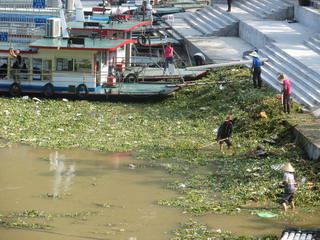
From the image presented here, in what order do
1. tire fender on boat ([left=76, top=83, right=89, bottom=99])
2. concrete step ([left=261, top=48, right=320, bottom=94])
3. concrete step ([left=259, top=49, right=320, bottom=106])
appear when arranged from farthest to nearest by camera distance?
tire fender on boat ([left=76, top=83, right=89, bottom=99]) → concrete step ([left=261, top=48, right=320, bottom=94]) → concrete step ([left=259, top=49, right=320, bottom=106])

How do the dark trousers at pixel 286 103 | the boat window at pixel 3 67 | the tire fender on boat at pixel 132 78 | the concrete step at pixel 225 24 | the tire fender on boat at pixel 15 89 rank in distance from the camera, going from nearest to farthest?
the dark trousers at pixel 286 103
the tire fender on boat at pixel 15 89
the boat window at pixel 3 67
the tire fender on boat at pixel 132 78
the concrete step at pixel 225 24

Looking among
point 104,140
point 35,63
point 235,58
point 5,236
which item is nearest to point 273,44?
point 235,58

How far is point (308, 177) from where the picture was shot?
818 inches

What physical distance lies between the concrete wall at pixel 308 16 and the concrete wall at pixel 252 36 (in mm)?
2267

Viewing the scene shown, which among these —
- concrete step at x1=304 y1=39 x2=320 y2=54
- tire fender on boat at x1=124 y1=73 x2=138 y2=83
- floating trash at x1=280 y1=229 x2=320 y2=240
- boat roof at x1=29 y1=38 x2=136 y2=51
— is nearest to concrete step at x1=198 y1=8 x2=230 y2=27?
concrete step at x1=304 y1=39 x2=320 y2=54

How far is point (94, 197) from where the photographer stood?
1998 cm

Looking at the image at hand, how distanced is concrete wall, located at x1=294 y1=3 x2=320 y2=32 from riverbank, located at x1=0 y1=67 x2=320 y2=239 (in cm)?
507

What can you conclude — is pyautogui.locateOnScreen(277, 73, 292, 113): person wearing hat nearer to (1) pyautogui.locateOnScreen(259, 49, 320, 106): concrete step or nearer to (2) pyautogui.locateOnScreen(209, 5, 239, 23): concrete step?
(1) pyautogui.locateOnScreen(259, 49, 320, 106): concrete step

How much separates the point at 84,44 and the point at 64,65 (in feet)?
3.61

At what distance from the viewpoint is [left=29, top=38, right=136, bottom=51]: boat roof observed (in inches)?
1241

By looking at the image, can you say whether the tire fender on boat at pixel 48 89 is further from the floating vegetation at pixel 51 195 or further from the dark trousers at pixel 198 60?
the floating vegetation at pixel 51 195

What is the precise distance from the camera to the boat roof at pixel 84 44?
1241 inches

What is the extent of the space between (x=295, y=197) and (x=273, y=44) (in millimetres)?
16076

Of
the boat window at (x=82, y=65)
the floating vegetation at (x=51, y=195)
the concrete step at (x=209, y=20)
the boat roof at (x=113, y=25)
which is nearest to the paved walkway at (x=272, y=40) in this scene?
the concrete step at (x=209, y=20)
